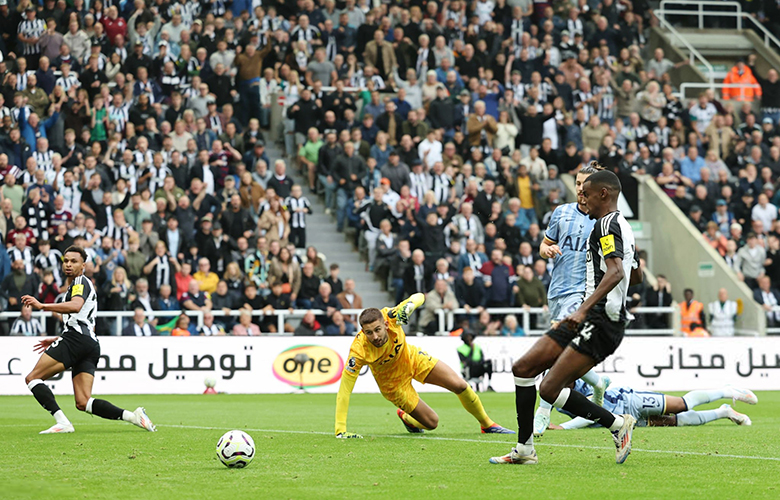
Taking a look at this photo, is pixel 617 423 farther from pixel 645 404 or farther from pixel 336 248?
pixel 336 248

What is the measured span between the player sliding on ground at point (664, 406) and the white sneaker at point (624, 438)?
2.96m

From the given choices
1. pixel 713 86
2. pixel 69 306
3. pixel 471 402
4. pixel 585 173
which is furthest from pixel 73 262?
pixel 713 86

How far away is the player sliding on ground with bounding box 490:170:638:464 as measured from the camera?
317 inches

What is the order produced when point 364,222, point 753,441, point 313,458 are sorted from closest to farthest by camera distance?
point 313,458 → point 753,441 → point 364,222

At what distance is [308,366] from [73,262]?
9.59 m

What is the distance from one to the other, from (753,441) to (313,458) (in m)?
4.25

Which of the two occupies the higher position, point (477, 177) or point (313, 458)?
point (477, 177)

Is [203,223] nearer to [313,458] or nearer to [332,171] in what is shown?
[332,171]

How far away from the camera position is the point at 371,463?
8766 mm

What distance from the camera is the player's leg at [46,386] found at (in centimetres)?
1202

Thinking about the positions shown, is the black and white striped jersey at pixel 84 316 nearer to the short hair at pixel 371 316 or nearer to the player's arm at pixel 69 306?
the player's arm at pixel 69 306

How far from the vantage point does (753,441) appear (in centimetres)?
1053

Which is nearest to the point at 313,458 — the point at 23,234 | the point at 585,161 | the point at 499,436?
the point at 499,436

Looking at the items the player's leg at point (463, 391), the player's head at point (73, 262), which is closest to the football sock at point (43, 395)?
the player's head at point (73, 262)
